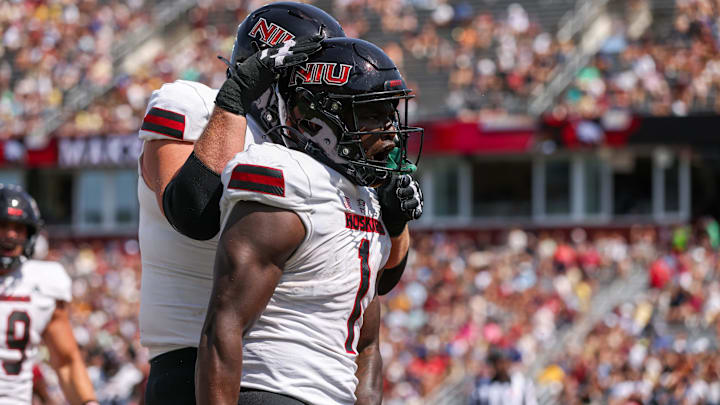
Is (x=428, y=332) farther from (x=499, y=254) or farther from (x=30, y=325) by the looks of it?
(x=30, y=325)

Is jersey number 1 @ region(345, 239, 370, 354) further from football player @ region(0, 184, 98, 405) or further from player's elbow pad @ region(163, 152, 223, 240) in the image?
football player @ region(0, 184, 98, 405)

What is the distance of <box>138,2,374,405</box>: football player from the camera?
9.71ft

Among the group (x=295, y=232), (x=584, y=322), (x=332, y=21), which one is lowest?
(x=584, y=322)

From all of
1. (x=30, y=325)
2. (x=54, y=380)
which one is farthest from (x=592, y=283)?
(x=30, y=325)

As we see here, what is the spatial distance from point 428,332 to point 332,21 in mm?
11860

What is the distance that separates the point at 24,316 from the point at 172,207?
2483 millimetres

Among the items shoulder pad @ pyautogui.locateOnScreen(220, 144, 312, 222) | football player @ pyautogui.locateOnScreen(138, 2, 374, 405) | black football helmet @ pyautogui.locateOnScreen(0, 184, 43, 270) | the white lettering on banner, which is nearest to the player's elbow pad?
football player @ pyautogui.locateOnScreen(138, 2, 374, 405)

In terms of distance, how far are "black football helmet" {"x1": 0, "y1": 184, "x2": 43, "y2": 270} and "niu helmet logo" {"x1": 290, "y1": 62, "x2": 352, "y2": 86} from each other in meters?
2.50

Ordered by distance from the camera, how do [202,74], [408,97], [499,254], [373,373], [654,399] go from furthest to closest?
[202,74], [499,254], [654,399], [373,373], [408,97]

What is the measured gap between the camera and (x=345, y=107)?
296 centimetres

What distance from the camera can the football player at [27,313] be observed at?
16.5ft

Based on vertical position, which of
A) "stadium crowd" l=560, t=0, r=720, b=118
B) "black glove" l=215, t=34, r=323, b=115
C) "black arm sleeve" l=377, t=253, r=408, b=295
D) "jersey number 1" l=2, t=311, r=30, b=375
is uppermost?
"stadium crowd" l=560, t=0, r=720, b=118

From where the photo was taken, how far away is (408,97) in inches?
120

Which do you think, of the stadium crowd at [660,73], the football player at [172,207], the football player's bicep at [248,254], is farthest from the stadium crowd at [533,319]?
the football player's bicep at [248,254]
